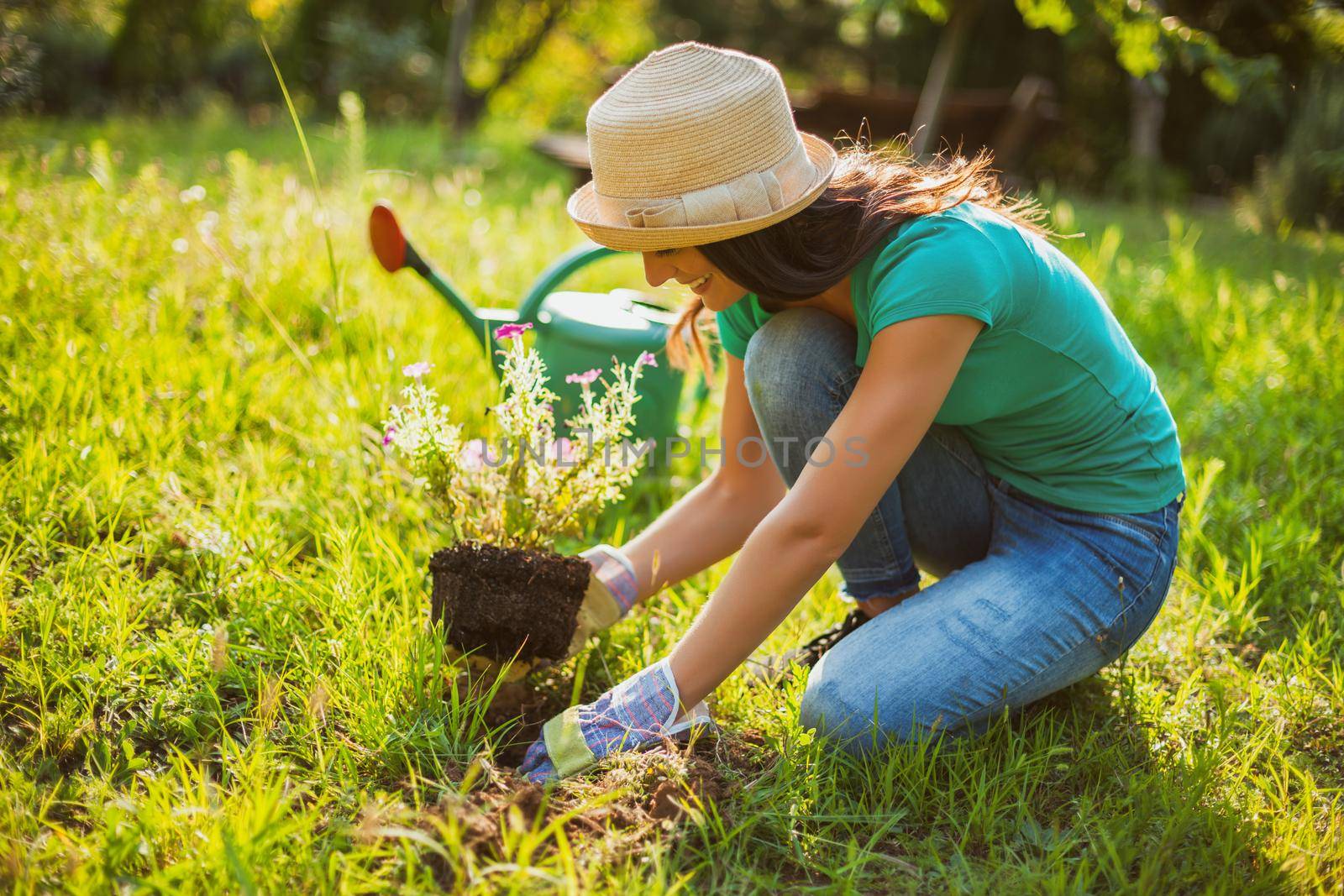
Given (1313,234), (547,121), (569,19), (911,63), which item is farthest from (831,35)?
(1313,234)

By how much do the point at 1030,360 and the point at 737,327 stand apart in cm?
52

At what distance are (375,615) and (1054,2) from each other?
2.47 meters

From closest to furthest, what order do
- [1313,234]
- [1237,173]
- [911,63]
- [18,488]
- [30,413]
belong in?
1. [18,488]
2. [30,413]
3. [1313,234]
4. [1237,173]
5. [911,63]

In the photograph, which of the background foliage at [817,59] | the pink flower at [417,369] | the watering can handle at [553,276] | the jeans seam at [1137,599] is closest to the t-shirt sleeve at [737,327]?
the watering can handle at [553,276]

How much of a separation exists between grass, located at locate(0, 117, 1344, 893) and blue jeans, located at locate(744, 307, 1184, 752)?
3.0 inches

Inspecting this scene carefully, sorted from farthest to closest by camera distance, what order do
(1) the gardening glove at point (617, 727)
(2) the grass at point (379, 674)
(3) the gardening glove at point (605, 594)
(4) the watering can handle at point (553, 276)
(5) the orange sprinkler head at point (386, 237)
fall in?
(4) the watering can handle at point (553, 276) → (5) the orange sprinkler head at point (386, 237) → (3) the gardening glove at point (605, 594) → (1) the gardening glove at point (617, 727) → (2) the grass at point (379, 674)

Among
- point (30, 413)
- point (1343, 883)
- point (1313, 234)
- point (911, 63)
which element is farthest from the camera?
point (911, 63)

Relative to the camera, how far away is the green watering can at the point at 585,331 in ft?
7.11

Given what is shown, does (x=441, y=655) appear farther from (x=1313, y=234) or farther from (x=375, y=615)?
(x=1313, y=234)

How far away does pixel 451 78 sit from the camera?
8.16m

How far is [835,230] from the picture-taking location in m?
1.50

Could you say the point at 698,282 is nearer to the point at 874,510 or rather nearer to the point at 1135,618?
the point at 874,510

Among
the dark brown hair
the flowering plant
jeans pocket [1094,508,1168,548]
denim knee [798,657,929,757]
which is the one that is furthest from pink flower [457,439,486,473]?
jeans pocket [1094,508,1168,548]

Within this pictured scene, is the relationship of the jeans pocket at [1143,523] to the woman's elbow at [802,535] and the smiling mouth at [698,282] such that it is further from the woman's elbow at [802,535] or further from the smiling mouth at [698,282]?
the smiling mouth at [698,282]
